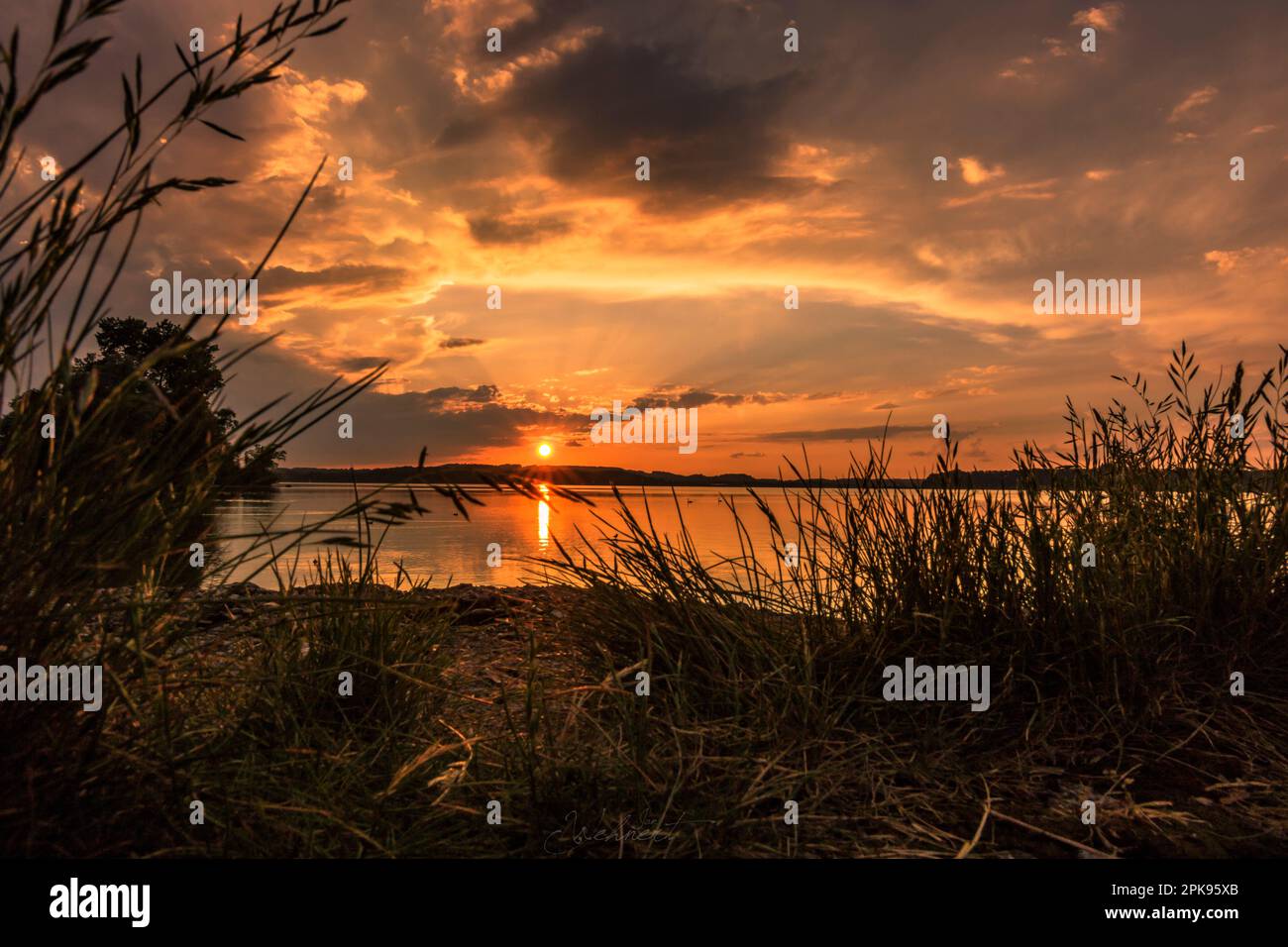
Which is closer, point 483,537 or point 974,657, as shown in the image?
point 974,657

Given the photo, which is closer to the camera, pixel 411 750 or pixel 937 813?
pixel 937 813

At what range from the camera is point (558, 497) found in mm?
1629

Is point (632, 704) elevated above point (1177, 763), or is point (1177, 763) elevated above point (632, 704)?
point (632, 704)

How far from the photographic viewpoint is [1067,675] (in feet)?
8.79
